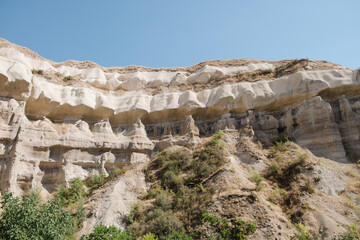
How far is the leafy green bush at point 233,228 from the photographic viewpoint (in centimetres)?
1295

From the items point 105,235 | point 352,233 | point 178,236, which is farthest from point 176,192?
point 352,233

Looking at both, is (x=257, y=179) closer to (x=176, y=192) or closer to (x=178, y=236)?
(x=176, y=192)

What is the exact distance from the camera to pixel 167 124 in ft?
90.2

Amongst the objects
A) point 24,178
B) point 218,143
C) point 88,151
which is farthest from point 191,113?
point 24,178

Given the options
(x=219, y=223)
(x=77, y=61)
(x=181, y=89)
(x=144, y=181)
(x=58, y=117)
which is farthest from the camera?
(x=77, y=61)

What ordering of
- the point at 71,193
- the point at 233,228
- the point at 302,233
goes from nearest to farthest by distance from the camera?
the point at 302,233, the point at 233,228, the point at 71,193

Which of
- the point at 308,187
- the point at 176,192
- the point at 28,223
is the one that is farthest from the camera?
the point at 176,192

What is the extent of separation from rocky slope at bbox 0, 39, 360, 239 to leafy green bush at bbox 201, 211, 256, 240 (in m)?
3.18

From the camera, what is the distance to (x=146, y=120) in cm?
2802

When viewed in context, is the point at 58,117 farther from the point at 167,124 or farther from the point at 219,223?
the point at 219,223

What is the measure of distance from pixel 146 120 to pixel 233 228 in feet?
54.1

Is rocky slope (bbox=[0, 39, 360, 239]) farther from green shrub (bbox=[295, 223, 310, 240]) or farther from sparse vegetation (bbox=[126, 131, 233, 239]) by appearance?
green shrub (bbox=[295, 223, 310, 240])

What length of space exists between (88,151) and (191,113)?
31.7 ft

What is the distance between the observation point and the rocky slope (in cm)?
2017
